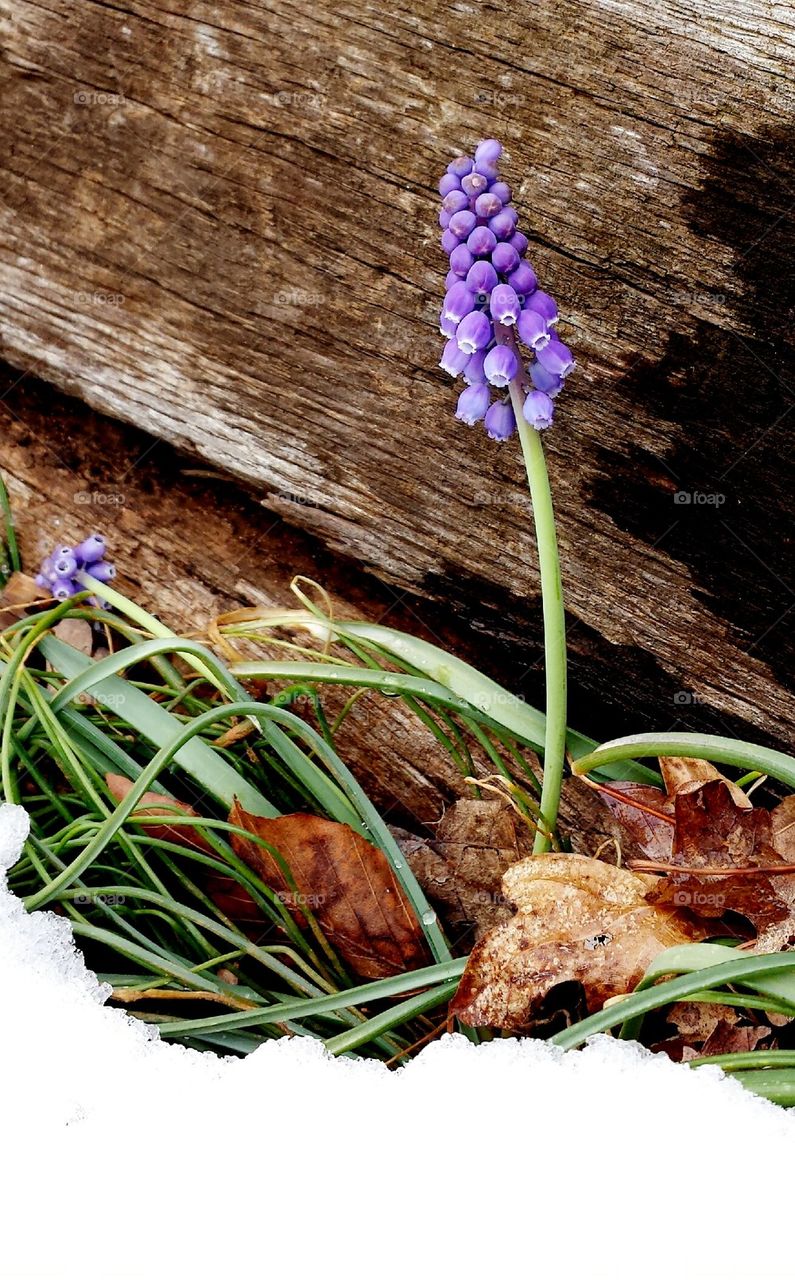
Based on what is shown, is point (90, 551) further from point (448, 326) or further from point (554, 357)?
point (554, 357)

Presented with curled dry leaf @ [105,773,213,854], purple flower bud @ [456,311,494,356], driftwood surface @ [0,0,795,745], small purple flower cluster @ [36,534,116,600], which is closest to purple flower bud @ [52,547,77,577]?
small purple flower cluster @ [36,534,116,600]

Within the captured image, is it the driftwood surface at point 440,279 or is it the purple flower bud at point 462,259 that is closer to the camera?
the purple flower bud at point 462,259

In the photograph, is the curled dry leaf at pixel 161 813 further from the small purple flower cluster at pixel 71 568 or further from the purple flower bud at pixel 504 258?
the purple flower bud at pixel 504 258

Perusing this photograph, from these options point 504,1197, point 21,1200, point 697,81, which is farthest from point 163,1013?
point 697,81

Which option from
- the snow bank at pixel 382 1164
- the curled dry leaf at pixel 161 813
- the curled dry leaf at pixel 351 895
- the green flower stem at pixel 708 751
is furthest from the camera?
the curled dry leaf at pixel 161 813

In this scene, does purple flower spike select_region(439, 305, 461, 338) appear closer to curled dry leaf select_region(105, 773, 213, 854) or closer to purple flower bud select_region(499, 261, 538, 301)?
purple flower bud select_region(499, 261, 538, 301)

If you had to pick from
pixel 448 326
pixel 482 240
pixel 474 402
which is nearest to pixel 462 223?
pixel 482 240

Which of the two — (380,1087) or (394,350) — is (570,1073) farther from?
(394,350)

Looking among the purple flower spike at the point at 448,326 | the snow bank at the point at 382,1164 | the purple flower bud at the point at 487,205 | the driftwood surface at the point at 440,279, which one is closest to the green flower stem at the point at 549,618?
the purple flower spike at the point at 448,326
